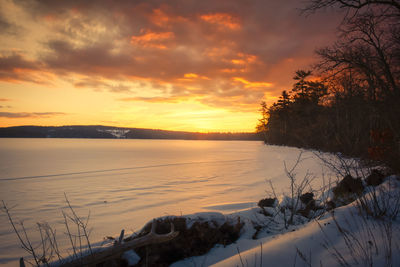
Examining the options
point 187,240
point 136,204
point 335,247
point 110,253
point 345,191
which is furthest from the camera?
point 136,204

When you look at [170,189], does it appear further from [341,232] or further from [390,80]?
[390,80]

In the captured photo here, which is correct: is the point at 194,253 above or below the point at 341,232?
below

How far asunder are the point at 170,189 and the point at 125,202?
8.01 ft

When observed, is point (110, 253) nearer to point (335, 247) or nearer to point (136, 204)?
point (335, 247)

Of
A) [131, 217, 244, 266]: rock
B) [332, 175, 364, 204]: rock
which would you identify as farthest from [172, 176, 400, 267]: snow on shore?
[332, 175, 364, 204]: rock

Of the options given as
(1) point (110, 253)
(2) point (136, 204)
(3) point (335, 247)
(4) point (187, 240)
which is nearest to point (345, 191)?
(3) point (335, 247)

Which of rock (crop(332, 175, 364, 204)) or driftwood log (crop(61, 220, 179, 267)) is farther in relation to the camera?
rock (crop(332, 175, 364, 204))

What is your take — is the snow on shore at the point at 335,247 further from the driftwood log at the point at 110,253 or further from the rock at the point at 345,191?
the rock at the point at 345,191

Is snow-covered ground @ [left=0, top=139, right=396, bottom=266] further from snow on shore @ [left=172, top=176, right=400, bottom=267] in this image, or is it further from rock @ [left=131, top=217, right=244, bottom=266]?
rock @ [left=131, top=217, right=244, bottom=266]

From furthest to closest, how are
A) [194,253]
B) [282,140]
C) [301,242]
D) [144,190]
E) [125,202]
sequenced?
[282,140]
[144,190]
[125,202]
[194,253]
[301,242]

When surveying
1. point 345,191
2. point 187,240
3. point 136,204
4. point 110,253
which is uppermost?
point 345,191

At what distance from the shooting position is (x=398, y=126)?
8.55 m

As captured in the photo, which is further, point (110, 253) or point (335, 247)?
point (110, 253)

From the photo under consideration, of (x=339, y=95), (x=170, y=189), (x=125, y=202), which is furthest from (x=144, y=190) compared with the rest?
(x=339, y=95)
